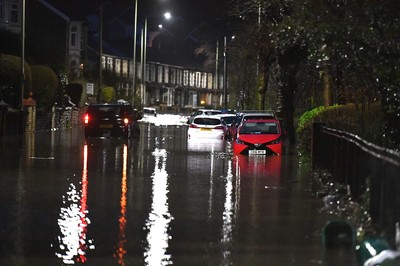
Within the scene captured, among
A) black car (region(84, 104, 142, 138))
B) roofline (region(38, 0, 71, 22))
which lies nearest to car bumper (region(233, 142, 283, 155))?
black car (region(84, 104, 142, 138))

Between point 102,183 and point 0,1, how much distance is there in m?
55.5

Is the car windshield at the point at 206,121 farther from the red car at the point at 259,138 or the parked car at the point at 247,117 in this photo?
the red car at the point at 259,138

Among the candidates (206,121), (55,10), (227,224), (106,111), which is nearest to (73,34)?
(55,10)

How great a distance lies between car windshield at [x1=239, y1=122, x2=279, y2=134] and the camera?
1270 inches

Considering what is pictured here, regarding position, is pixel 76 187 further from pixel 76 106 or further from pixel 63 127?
pixel 76 106

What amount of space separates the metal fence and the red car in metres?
10.00

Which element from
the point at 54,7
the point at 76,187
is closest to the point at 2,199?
the point at 76,187

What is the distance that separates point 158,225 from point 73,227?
117 cm

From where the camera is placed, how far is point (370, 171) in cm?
1266

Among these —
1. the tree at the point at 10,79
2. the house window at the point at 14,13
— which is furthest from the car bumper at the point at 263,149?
the house window at the point at 14,13

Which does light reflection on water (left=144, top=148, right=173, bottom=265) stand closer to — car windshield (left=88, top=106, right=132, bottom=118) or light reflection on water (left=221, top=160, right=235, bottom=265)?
light reflection on water (left=221, top=160, right=235, bottom=265)

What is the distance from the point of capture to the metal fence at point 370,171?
10.5 m

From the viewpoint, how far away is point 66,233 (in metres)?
12.1

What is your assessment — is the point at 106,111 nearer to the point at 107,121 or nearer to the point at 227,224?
the point at 107,121
